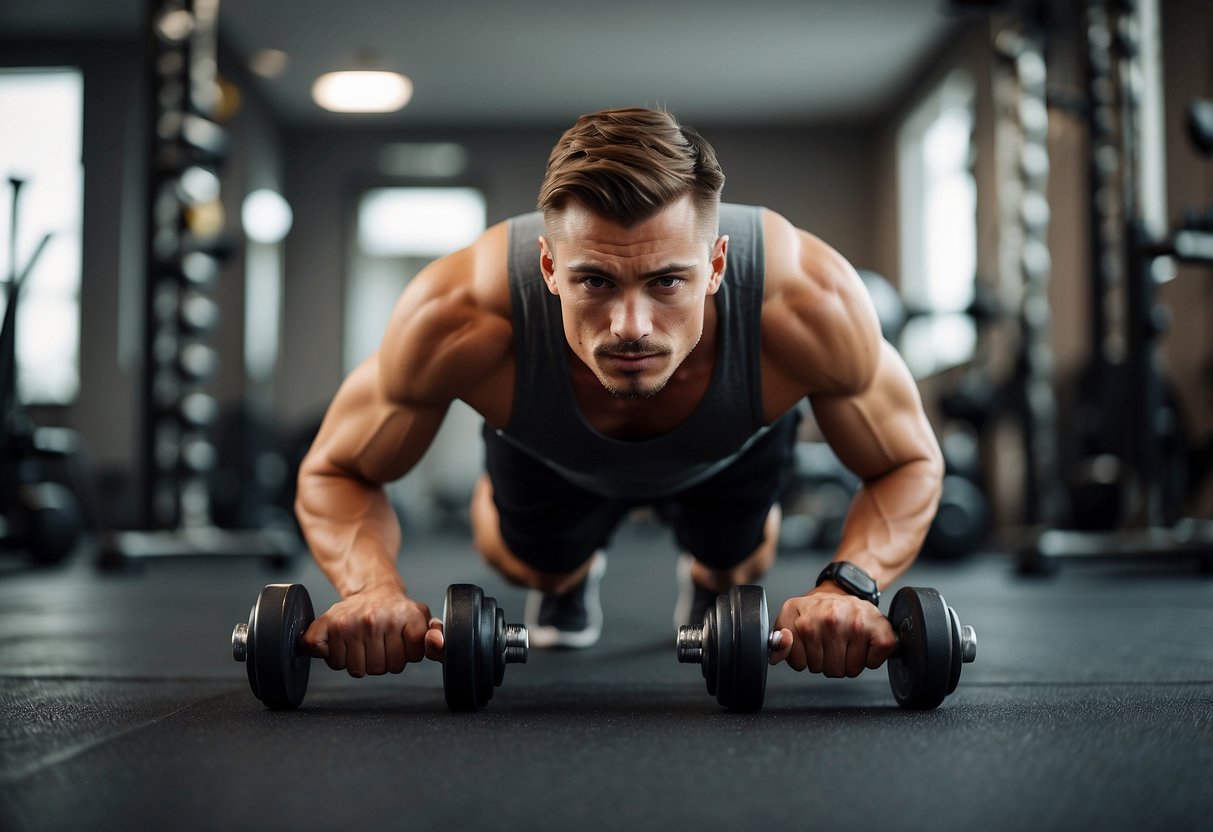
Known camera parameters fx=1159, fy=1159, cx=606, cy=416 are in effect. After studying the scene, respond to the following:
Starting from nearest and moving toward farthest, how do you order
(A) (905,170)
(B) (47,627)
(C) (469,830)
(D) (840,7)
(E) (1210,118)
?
(C) (469,830), (B) (47,627), (E) (1210,118), (D) (840,7), (A) (905,170)

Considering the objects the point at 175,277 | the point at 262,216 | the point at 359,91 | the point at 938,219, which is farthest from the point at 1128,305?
the point at 262,216

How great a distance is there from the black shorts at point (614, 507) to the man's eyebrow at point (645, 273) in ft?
1.67

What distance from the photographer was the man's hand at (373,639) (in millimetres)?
1109

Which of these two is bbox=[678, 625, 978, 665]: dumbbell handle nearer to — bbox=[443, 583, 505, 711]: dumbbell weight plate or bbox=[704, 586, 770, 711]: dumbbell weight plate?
bbox=[704, 586, 770, 711]: dumbbell weight plate

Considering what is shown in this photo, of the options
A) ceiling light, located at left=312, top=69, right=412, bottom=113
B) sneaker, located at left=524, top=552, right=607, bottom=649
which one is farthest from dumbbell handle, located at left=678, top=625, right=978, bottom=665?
ceiling light, located at left=312, top=69, right=412, bottom=113

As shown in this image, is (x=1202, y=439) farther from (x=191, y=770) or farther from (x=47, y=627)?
(x=191, y=770)

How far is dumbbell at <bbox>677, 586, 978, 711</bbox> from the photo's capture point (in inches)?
41.9

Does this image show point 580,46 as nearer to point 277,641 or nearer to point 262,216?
point 262,216

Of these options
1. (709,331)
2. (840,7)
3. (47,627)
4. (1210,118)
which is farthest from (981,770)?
(840,7)

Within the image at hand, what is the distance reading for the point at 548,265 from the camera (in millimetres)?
1204

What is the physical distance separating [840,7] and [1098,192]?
11.1 ft

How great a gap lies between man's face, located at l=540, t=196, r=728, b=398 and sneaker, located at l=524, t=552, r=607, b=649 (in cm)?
81

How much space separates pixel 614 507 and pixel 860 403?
52 cm

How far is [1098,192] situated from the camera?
324 centimetres
